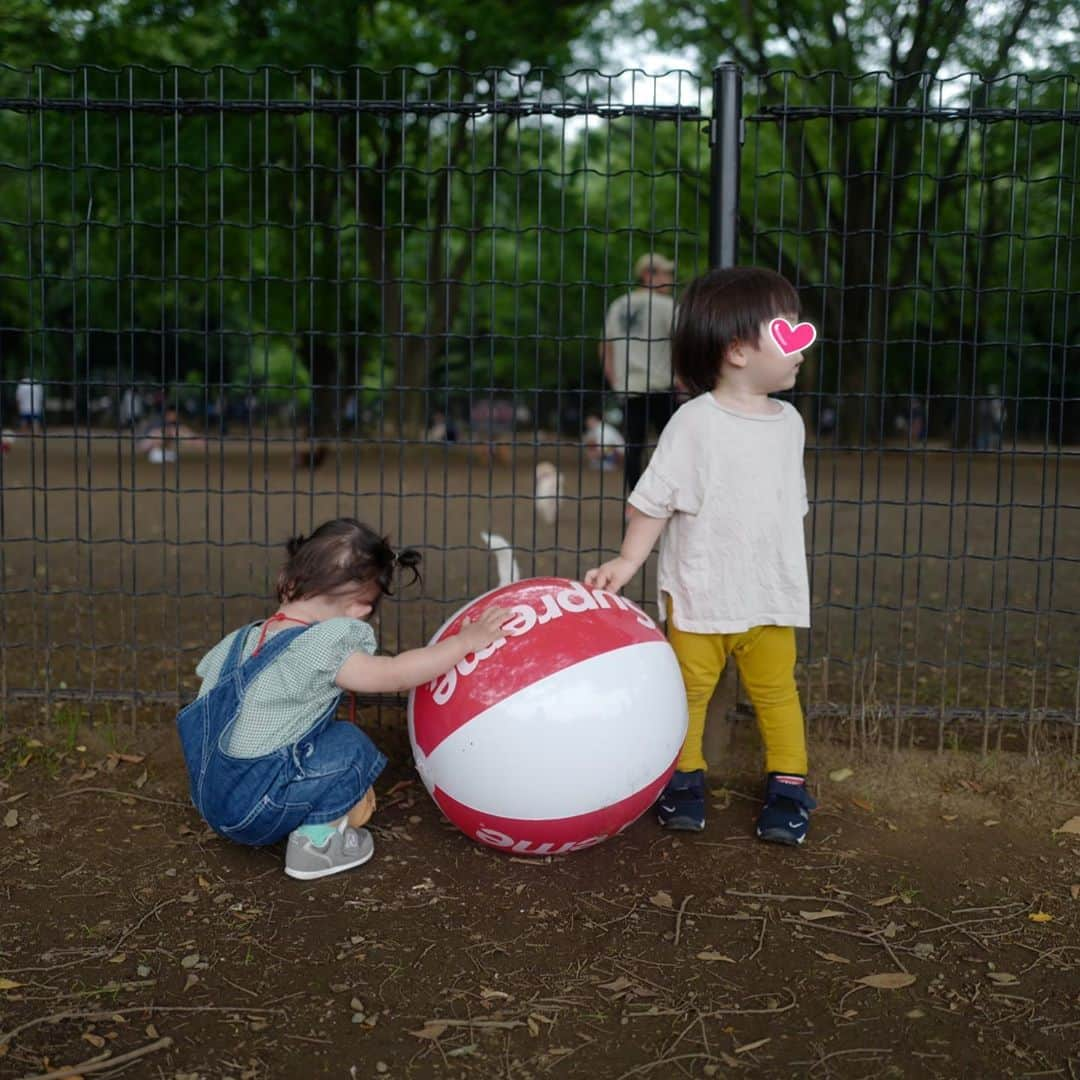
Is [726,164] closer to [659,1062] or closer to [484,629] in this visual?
[484,629]

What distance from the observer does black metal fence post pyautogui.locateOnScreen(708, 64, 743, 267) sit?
4488mm

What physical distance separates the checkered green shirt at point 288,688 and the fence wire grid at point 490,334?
107 cm

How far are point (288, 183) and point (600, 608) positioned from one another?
17.5 m

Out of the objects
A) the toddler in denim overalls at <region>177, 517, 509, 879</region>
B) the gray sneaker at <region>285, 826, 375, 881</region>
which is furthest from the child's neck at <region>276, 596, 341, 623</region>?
the gray sneaker at <region>285, 826, 375, 881</region>

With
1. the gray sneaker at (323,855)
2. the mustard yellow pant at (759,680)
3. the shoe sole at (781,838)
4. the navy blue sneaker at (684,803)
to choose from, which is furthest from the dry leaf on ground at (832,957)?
the gray sneaker at (323,855)

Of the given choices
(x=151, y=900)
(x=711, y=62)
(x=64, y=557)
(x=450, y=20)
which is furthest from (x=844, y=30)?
(x=151, y=900)

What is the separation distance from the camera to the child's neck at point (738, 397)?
3959mm

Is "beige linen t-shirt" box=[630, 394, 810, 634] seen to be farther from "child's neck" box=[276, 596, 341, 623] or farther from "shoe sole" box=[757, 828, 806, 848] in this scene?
"child's neck" box=[276, 596, 341, 623]

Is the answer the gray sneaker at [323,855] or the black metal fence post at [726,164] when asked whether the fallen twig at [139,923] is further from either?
the black metal fence post at [726,164]

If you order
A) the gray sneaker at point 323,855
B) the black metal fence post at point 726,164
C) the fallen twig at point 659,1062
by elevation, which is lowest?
the fallen twig at point 659,1062

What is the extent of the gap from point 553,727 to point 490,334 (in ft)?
5.42

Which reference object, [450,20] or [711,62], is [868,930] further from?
[711,62]

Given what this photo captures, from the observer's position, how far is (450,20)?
17328mm

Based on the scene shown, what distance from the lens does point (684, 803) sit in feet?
13.2
